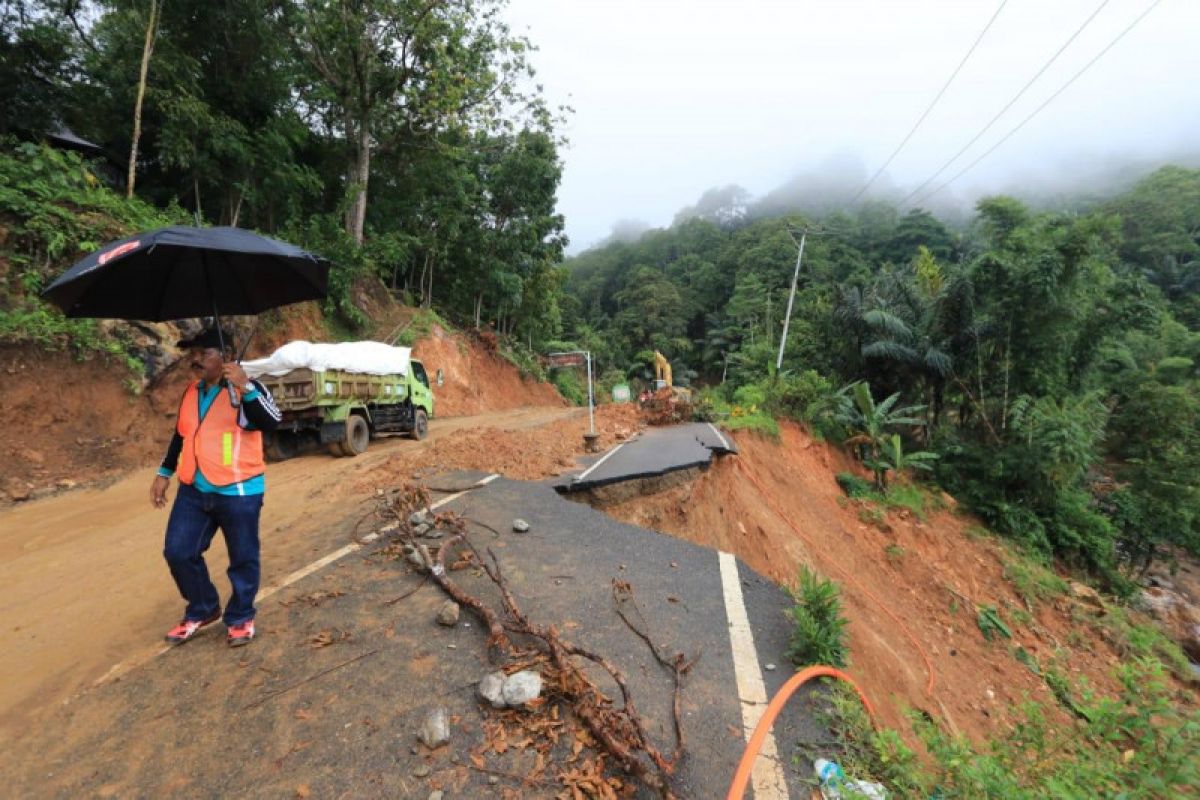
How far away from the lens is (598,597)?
12.5ft

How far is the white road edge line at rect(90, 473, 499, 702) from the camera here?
9.73 feet

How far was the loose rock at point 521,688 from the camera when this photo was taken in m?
2.56

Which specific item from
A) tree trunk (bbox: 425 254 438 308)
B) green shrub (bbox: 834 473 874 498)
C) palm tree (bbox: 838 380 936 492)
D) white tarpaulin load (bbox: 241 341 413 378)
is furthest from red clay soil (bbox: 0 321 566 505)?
tree trunk (bbox: 425 254 438 308)

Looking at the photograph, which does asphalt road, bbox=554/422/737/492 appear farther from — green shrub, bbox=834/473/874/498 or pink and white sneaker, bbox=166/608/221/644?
green shrub, bbox=834/473/874/498

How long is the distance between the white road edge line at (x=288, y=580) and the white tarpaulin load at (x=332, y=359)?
3896mm

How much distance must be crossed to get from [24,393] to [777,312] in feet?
135

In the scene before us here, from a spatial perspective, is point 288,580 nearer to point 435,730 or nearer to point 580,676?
point 435,730

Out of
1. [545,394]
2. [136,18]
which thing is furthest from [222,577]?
[545,394]

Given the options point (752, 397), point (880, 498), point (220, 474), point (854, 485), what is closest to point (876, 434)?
point (854, 485)

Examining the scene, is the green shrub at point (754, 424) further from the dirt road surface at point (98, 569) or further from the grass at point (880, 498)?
the dirt road surface at point (98, 569)

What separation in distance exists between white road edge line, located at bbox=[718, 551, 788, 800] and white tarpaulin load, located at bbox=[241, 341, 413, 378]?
7167mm

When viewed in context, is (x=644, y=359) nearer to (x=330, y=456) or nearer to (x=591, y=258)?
(x=330, y=456)

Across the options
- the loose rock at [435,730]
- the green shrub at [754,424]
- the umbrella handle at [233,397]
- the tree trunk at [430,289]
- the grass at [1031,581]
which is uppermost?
the tree trunk at [430,289]

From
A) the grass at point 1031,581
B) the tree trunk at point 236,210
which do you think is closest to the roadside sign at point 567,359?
the tree trunk at point 236,210
